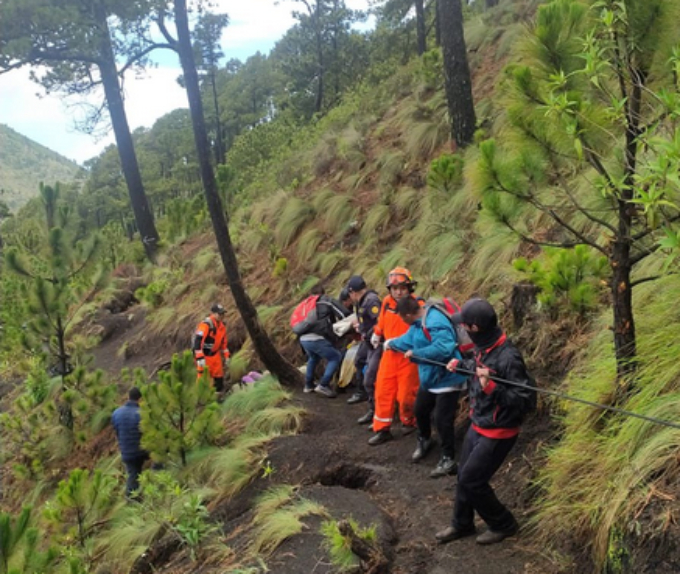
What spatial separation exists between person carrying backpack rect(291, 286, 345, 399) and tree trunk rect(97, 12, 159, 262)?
11.9 m

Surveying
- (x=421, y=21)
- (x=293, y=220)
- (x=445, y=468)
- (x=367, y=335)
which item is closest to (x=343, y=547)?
(x=445, y=468)

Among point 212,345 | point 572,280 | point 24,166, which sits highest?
point 24,166

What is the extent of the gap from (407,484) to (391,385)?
1105mm

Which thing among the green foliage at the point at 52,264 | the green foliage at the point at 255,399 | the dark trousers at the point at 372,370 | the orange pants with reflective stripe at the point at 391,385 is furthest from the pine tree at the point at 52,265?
the orange pants with reflective stripe at the point at 391,385

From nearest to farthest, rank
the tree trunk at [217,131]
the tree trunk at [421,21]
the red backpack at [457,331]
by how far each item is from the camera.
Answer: the red backpack at [457,331] → the tree trunk at [421,21] → the tree trunk at [217,131]

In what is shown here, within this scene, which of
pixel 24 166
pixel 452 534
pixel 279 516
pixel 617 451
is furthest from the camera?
pixel 24 166

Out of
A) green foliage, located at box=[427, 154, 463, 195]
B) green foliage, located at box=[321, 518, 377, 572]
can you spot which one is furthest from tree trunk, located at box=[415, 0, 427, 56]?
green foliage, located at box=[321, 518, 377, 572]

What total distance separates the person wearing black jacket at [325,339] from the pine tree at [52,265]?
13.6 ft

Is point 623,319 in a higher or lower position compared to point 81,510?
higher

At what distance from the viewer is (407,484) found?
16.8 feet

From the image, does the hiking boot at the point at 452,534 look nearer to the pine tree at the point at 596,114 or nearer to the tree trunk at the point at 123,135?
the pine tree at the point at 596,114

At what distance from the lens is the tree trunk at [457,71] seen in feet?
31.1

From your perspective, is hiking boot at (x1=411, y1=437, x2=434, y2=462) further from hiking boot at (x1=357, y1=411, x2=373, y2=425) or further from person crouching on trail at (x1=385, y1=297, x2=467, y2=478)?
hiking boot at (x1=357, y1=411, x2=373, y2=425)

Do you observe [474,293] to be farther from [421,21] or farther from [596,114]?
[421,21]
